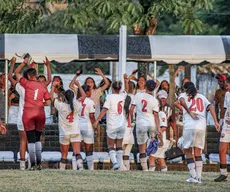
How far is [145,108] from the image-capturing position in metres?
22.5

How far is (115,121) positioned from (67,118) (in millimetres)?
→ 1052

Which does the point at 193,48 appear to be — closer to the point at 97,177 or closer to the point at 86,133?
the point at 86,133

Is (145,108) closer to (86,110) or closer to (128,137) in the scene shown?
(128,137)

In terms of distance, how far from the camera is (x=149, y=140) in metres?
23.5

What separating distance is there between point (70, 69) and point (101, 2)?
21.1 metres

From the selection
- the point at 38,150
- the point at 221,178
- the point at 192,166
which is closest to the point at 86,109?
the point at 38,150

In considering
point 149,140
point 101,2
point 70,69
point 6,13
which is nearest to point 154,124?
point 149,140

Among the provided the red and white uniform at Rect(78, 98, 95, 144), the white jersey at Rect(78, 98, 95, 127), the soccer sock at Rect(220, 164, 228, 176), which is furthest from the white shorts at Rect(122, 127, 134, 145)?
the soccer sock at Rect(220, 164, 228, 176)

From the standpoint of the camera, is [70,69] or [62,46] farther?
[70,69]

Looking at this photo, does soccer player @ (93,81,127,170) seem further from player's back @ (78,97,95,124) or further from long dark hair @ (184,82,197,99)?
long dark hair @ (184,82,197,99)

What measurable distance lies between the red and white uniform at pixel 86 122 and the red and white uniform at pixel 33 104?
2.44 metres

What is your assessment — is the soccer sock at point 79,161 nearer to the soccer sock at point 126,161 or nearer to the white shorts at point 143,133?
the soccer sock at point 126,161

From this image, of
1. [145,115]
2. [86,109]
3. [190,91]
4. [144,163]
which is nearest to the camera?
[190,91]

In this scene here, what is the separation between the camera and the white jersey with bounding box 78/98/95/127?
74.8ft
